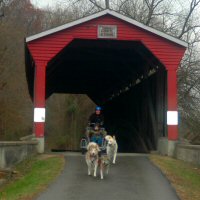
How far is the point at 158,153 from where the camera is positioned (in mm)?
16578

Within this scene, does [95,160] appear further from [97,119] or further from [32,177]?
[97,119]

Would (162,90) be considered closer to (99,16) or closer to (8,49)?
(99,16)

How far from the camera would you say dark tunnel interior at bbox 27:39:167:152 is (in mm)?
18766

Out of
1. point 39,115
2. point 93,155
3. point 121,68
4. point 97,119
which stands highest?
point 121,68

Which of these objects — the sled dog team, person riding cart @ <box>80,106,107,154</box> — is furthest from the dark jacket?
the sled dog team

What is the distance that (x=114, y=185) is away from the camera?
962cm

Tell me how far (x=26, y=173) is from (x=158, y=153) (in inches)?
239

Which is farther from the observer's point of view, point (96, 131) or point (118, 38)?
point (118, 38)

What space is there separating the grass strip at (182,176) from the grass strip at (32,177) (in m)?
2.63

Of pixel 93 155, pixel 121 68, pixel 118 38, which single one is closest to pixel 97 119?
pixel 118 38

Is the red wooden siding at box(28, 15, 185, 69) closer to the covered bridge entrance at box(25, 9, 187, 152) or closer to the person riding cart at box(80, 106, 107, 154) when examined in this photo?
the covered bridge entrance at box(25, 9, 187, 152)

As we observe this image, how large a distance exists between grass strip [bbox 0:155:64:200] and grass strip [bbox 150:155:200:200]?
2.63 metres

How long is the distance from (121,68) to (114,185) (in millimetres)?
16517

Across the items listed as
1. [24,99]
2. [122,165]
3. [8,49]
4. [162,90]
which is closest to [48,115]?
[24,99]
